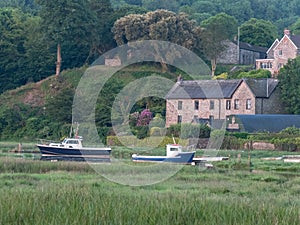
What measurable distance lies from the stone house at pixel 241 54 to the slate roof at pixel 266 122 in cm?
2651

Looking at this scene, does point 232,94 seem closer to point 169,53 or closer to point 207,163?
point 169,53

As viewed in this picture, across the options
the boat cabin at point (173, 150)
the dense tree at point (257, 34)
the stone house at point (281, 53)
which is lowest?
the boat cabin at point (173, 150)

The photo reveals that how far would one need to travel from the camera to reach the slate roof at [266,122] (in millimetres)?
56938

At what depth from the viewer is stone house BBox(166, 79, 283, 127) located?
62.0 m

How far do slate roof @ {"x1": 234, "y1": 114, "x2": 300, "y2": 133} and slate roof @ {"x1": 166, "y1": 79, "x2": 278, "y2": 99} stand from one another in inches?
139

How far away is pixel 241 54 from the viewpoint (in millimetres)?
87250

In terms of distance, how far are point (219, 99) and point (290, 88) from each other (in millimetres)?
5880

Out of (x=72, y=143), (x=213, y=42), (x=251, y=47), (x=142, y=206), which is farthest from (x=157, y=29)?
(x=142, y=206)

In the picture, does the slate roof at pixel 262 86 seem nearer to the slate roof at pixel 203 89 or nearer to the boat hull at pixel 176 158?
the slate roof at pixel 203 89

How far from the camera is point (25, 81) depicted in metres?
76.0

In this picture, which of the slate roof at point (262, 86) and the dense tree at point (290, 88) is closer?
the dense tree at point (290, 88)

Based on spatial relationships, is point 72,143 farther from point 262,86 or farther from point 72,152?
point 262,86

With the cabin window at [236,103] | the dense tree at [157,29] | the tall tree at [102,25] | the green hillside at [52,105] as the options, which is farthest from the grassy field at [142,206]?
the tall tree at [102,25]

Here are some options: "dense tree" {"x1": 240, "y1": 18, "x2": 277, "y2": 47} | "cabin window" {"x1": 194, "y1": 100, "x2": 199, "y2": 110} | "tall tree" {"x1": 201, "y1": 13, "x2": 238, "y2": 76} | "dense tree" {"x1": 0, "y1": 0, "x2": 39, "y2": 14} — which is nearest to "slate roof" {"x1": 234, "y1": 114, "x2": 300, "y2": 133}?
"cabin window" {"x1": 194, "y1": 100, "x2": 199, "y2": 110}
